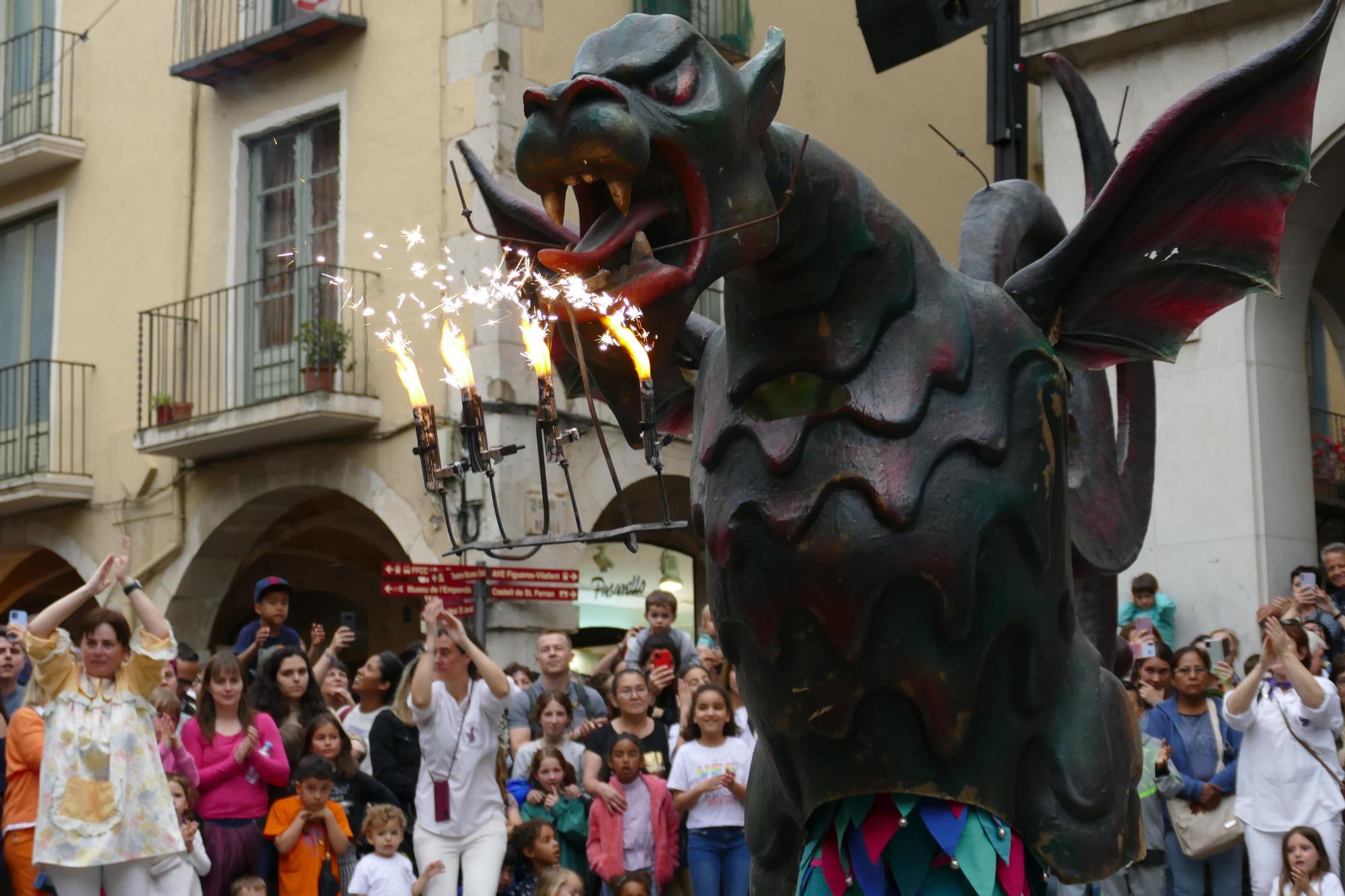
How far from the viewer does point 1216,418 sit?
35.7 ft

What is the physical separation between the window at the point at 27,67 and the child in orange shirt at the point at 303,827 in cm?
1094

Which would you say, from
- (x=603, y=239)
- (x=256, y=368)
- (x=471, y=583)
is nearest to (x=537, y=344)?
(x=603, y=239)

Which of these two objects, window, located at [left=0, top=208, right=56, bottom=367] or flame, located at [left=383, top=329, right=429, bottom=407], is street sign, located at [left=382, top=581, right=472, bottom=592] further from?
flame, located at [left=383, top=329, right=429, bottom=407]

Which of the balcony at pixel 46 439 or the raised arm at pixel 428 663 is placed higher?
the balcony at pixel 46 439

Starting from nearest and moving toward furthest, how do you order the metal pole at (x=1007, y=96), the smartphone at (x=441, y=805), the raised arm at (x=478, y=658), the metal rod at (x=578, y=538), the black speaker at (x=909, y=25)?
the metal rod at (x=578, y=538), the metal pole at (x=1007, y=96), the black speaker at (x=909, y=25), the raised arm at (x=478, y=658), the smartphone at (x=441, y=805)

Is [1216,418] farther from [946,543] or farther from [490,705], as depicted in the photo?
[946,543]

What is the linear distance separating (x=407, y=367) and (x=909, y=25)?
134 inches

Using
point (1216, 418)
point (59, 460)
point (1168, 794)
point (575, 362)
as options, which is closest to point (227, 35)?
point (59, 460)

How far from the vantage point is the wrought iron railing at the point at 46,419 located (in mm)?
16562

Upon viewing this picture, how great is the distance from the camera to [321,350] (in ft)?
46.3

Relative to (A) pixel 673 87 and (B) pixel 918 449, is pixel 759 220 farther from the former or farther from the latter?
(B) pixel 918 449

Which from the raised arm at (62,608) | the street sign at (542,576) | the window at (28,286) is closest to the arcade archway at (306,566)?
the street sign at (542,576)

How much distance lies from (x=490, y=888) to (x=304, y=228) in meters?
7.99

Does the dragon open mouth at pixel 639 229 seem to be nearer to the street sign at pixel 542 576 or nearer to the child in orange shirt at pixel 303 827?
the child in orange shirt at pixel 303 827
